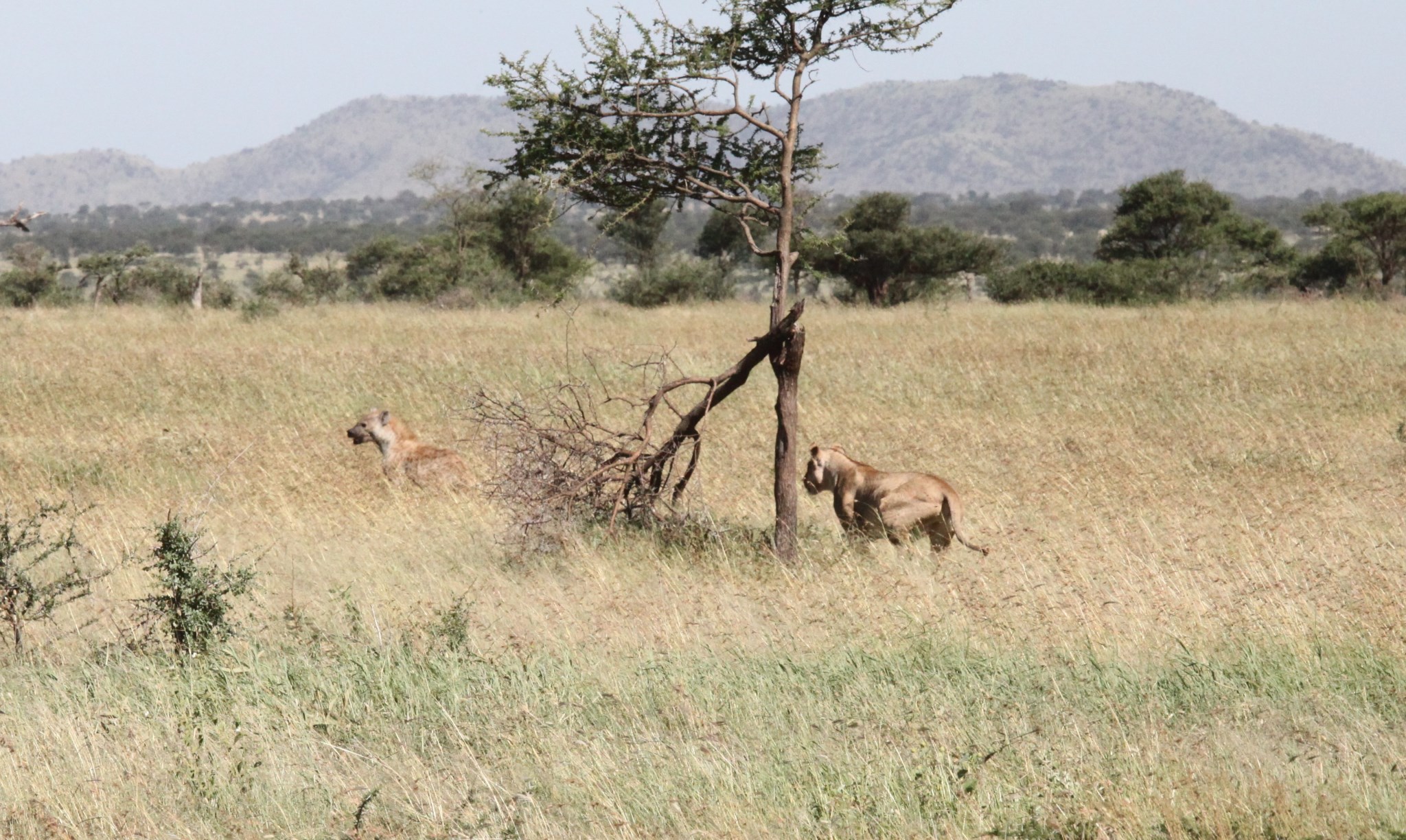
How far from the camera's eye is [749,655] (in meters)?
6.05

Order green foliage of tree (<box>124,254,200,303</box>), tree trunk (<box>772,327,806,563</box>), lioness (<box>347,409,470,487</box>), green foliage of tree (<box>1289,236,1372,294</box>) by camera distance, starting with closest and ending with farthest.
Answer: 1. tree trunk (<box>772,327,806,563</box>)
2. lioness (<box>347,409,470,487</box>)
3. green foliage of tree (<box>1289,236,1372,294</box>)
4. green foliage of tree (<box>124,254,200,303</box>)

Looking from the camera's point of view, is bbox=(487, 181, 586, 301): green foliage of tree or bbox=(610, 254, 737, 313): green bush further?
bbox=(487, 181, 586, 301): green foliage of tree

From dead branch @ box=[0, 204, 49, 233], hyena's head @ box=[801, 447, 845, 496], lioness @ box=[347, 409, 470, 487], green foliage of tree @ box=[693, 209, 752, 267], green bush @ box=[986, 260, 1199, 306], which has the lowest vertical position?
lioness @ box=[347, 409, 470, 487]

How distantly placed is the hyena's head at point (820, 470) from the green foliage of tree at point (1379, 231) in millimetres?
25891

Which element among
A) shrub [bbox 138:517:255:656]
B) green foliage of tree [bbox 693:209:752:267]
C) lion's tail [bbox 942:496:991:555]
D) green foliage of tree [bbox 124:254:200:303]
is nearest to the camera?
shrub [bbox 138:517:255:656]

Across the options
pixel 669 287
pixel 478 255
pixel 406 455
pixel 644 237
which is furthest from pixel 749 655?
pixel 644 237

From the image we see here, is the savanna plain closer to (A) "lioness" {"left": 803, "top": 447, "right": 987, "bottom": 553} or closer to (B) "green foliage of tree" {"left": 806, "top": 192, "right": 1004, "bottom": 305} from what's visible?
(A) "lioness" {"left": 803, "top": 447, "right": 987, "bottom": 553}

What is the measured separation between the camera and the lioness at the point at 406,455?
36.9ft

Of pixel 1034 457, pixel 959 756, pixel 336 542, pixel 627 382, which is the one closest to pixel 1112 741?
pixel 959 756

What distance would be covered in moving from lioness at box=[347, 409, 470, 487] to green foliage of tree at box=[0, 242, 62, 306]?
82.1 feet

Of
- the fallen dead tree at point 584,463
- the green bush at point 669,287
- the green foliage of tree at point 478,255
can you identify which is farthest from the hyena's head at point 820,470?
the green bush at point 669,287

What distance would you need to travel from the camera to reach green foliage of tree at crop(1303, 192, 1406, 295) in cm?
3167

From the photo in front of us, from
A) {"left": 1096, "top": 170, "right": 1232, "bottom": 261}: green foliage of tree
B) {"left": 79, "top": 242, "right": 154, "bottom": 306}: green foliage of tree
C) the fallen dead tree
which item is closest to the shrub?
the fallen dead tree

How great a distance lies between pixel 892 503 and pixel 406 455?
4.98 metres
